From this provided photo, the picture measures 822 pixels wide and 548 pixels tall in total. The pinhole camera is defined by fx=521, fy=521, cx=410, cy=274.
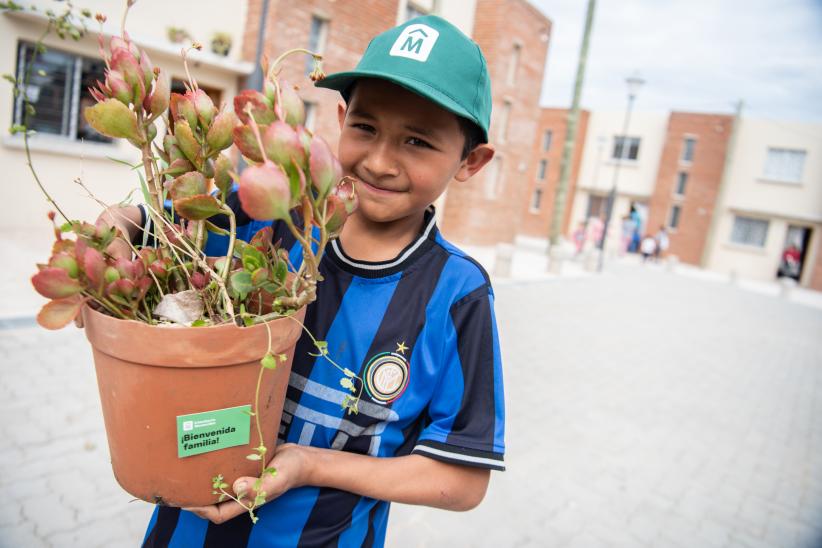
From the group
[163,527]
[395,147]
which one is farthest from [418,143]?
[163,527]

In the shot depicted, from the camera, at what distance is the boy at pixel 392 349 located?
1007mm

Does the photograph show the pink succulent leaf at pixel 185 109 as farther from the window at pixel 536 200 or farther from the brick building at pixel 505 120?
the window at pixel 536 200

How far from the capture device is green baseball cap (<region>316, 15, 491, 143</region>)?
918 millimetres

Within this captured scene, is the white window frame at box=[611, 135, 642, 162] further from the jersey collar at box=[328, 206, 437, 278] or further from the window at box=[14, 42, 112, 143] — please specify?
the jersey collar at box=[328, 206, 437, 278]

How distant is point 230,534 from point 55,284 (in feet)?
2.24

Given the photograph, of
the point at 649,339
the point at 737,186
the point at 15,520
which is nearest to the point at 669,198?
the point at 737,186

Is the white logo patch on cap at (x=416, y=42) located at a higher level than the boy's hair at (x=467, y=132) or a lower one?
higher

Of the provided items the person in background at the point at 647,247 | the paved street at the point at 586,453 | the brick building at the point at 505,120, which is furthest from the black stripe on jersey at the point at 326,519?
the person in background at the point at 647,247

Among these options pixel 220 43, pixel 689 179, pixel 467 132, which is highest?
pixel 689 179

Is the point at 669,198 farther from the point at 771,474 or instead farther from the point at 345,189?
the point at 345,189

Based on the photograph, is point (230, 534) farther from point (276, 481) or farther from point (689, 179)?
point (689, 179)

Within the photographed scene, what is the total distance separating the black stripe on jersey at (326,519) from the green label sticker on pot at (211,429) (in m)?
0.37

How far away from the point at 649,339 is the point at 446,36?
8.73 m

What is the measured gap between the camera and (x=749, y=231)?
83.9 feet
